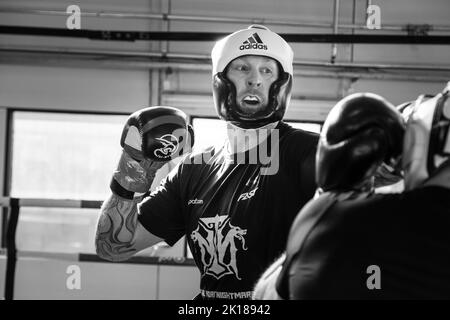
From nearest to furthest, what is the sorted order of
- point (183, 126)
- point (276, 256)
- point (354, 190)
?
point (354, 190) → point (276, 256) → point (183, 126)

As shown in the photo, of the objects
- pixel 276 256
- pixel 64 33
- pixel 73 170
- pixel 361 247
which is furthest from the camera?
pixel 73 170

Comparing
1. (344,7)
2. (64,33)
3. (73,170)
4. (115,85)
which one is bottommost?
(73,170)

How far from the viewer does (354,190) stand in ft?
3.44

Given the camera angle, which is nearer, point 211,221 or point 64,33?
point 211,221

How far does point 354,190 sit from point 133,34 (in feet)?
13.3

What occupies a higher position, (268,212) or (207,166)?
(207,166)

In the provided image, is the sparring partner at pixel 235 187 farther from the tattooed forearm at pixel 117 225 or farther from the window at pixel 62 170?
the window at pixel 62 170

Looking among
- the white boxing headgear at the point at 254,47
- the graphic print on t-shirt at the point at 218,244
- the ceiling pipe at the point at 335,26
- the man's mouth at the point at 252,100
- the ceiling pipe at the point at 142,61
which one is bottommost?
the graphic print on t-shirt at the point at 218,244

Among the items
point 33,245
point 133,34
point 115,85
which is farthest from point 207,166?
point 33,245

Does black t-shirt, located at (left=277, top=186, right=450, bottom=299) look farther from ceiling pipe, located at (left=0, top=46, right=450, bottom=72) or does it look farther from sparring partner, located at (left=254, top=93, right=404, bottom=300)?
ceiling pipe, located at (left=0, top=46, right=450, bottom=72)

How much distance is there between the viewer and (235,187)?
1.84m

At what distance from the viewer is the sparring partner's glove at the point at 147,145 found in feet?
6.00

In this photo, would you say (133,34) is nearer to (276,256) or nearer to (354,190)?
(276,256)

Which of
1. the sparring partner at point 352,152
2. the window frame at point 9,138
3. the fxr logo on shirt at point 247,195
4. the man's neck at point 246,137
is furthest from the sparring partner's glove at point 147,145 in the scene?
the window frame at point 9,138
